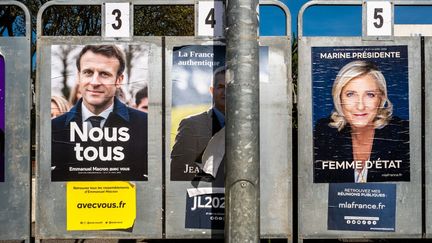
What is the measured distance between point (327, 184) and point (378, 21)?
1643 millimetres

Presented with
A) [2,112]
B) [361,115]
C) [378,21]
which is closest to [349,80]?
[361,115]

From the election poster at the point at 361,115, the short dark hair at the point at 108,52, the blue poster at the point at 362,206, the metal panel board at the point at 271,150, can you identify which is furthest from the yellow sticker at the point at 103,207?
the blue poster at the point at 362,206

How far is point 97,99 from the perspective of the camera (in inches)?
194

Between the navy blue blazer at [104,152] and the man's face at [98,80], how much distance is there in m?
0.10

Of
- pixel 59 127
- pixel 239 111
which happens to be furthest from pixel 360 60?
pixel 59 127

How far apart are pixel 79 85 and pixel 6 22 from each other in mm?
12250

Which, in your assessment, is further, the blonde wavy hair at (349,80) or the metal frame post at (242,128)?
the blonde wavy hair at (349,80)

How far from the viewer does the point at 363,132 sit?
4953 millimetres

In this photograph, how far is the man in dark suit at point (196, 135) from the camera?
4922 mm

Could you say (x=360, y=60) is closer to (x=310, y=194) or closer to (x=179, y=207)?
(x=310, y=194)

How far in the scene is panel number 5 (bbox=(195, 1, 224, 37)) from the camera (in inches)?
191

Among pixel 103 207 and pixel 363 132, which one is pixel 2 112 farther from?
pixel 363 132

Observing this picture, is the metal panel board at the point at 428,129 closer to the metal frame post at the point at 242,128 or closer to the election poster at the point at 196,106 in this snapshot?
the election poster at the point at 196,106

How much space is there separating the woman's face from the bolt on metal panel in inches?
120
